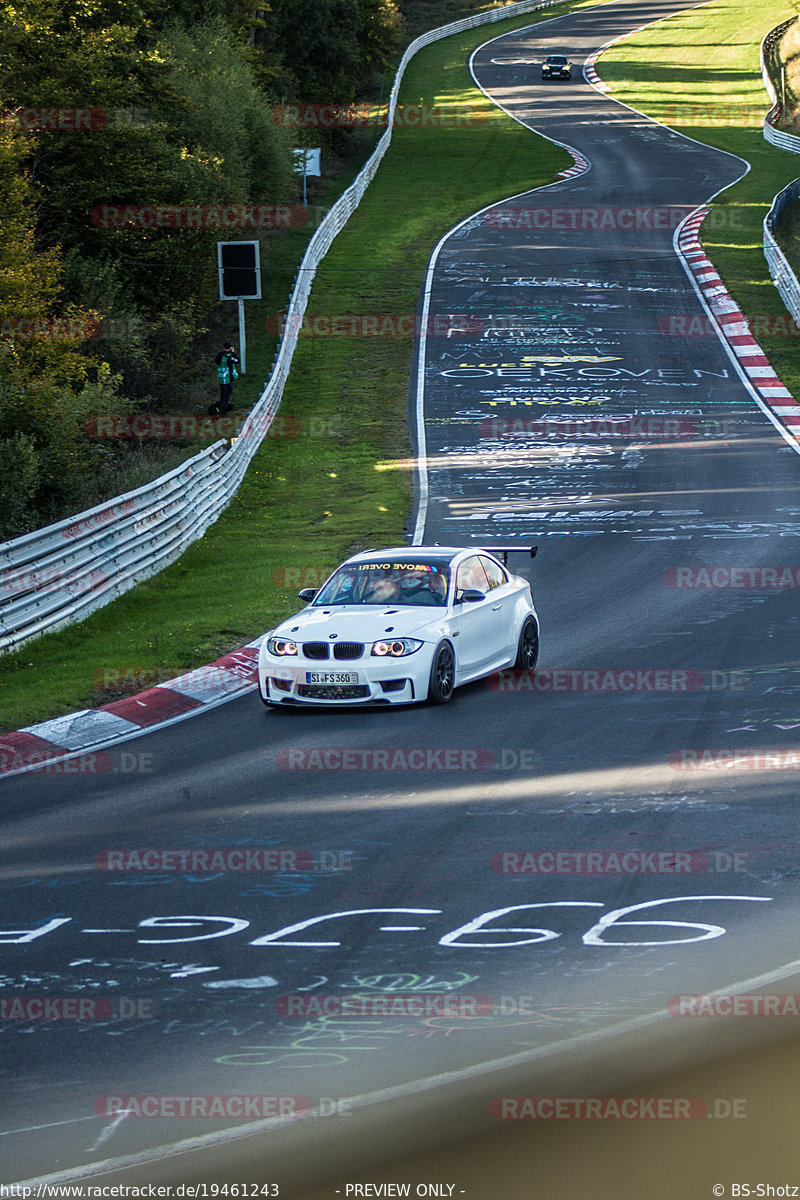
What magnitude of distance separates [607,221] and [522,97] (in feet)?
110

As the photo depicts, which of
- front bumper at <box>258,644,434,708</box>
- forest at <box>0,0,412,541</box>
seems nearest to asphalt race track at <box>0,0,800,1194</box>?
front bumper at <box>258,644,434,708</box>

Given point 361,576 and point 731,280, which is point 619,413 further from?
point 361,576

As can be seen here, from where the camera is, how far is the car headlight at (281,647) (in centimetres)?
1349

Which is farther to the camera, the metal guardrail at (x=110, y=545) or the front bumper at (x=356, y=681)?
the metal guardrail at (x=110, y=545)

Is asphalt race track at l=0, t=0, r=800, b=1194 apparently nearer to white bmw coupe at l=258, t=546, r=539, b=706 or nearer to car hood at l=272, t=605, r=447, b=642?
white bmw coupe at l=258, t=546, r=539, b=706

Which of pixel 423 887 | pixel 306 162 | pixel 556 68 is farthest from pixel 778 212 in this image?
pixel 423 887

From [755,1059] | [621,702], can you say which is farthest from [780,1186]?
[621,702]

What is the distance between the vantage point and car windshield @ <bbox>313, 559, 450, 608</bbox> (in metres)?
14.3

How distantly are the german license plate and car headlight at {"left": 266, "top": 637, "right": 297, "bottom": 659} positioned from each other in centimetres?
32

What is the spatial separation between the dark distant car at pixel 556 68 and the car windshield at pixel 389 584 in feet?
268

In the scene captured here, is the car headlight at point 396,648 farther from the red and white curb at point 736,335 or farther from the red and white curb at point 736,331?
the red and white curb at point 736,331

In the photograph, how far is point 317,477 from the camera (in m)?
28.7

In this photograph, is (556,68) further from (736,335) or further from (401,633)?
(401,633)

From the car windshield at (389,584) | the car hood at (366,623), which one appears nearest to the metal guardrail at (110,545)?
the car windshield at (389,584)
